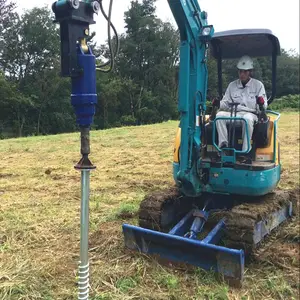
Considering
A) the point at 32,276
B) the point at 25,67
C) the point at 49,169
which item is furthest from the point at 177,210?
the point at 25,67

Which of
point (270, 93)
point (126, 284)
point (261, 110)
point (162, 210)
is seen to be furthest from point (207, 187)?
point (270, 93)

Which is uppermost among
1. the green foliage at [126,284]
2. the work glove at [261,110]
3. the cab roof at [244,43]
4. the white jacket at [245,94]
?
the cab roof at [244,43]

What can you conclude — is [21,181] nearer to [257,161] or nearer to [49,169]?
[49,169]

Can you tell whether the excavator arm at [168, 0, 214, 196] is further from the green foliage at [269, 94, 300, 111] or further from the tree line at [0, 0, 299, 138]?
the green foliage at [269, 94, 300, 111]

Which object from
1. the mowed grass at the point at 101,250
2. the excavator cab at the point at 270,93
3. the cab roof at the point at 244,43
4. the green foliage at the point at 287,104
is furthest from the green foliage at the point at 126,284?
the green foliage at the point at 287,104

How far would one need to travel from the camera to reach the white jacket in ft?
15.7

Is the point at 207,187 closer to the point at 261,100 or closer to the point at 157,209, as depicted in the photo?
the point at 157,209

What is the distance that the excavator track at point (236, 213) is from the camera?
13.0ft

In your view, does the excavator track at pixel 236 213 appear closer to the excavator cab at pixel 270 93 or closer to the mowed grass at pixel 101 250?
the mowed grass at pixel 101 250

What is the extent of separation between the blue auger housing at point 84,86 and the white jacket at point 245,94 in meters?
2.38

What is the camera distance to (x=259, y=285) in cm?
371

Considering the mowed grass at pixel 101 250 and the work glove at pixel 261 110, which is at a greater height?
the work glove at pixel 261 110

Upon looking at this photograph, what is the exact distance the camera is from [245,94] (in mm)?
4859

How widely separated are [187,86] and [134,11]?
110ft
